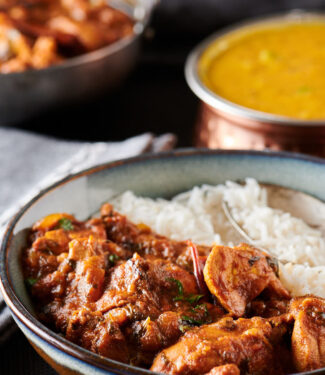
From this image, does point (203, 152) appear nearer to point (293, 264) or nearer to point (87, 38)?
point (293, 264)

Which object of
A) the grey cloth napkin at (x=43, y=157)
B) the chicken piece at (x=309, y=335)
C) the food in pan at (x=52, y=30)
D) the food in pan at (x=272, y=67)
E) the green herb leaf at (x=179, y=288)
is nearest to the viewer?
the chicken piece at (x=309, y=335)

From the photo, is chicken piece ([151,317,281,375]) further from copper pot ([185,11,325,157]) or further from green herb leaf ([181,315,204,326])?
copper pot ([185,11,325,157])

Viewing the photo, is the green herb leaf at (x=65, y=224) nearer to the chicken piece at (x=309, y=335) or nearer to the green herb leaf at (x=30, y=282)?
the green herb leaf at (x=30, y=282)

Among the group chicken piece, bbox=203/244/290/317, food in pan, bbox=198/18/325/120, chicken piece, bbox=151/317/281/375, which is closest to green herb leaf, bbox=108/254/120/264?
chicken piece, bbox=203/244/290/317

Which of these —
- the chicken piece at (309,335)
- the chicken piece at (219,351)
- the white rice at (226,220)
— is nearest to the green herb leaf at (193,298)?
the chicken piece at (219,351)

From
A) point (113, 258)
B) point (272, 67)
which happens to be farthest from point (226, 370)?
point (272, 67)

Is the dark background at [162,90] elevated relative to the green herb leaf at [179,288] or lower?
lower

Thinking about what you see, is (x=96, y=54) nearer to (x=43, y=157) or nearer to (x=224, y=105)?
(x=43, y=157)

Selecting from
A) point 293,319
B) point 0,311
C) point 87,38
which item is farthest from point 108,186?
point 87,38
